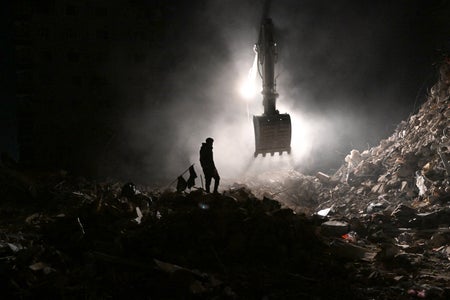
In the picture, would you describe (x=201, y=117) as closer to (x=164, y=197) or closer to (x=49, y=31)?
(x=49, y=31)

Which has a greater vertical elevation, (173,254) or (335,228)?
(335,228)

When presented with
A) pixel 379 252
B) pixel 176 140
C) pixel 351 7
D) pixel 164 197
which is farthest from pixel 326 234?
pixel 351 7

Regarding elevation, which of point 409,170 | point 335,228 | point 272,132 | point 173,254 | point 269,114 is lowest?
point 173,254

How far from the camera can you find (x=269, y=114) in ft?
→ 39.7

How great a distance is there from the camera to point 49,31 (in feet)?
40.1

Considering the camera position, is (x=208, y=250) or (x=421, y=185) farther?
(x=421, y=185)

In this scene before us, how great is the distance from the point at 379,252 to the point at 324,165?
11497 mm

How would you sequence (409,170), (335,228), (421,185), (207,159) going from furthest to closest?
(409,170), (421,185), (207,159), (335,228)

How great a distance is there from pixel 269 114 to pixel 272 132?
0.57 metres

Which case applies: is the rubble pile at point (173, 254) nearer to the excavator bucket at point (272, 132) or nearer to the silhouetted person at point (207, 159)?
the silhouetted person at point (207, 159)

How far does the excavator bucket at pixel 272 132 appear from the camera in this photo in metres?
11.9

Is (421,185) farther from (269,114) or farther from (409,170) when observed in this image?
(269,114)

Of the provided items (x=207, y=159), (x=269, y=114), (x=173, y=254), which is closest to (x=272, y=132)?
(x=269, y=114)

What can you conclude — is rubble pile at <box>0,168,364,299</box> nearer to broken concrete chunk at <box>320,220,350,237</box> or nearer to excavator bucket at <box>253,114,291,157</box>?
broken concrete chunk at <box>320,220,350,237</box>
